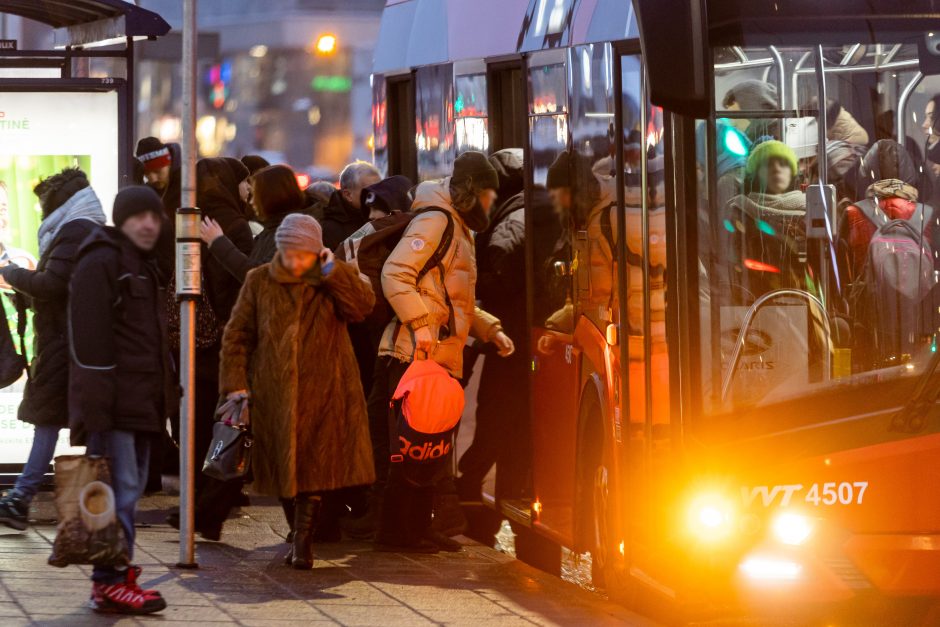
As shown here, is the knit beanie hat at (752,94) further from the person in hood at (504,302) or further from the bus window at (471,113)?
the bus window at (471,113)

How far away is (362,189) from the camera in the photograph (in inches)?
392

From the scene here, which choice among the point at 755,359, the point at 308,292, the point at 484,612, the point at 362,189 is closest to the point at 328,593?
the point at 484,612

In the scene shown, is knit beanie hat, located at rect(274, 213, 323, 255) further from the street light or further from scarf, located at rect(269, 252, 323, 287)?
the street light

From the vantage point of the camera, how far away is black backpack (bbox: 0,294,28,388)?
30.2 ft

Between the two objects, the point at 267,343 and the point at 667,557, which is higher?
the point at 267,343

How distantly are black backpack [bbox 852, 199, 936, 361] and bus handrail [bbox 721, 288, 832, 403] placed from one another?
115mm

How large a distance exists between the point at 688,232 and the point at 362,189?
12.2ft

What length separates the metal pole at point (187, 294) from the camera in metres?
7.84

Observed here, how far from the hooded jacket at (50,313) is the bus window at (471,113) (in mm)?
2474

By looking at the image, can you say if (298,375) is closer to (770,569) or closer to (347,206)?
(347,206)

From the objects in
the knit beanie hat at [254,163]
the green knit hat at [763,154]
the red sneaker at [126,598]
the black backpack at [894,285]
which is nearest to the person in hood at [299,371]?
the red sneaker at [126,598]

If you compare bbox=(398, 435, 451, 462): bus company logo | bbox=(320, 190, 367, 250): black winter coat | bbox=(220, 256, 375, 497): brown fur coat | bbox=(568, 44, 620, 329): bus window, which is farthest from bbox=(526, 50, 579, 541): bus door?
bbox=(320, 190, 367, 250): black winter coat

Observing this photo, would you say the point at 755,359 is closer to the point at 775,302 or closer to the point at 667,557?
the point at 775,302

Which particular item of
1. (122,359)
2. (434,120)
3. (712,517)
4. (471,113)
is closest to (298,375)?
(122,359)
